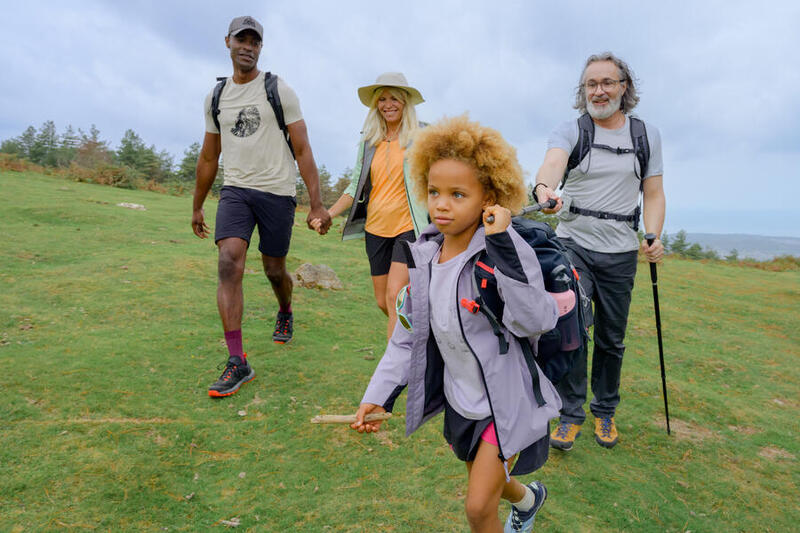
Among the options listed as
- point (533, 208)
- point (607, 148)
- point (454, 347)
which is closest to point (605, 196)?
point (607, 148)

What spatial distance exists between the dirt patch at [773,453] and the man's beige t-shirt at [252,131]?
15.0 feet

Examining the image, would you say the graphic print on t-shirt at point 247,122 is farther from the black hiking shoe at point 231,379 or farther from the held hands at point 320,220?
the black hiking shoe at point 231,379

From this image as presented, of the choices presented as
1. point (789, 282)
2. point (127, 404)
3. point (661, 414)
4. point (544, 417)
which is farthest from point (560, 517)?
point (789, 282)

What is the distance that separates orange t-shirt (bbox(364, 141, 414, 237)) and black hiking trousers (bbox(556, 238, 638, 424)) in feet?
4.47

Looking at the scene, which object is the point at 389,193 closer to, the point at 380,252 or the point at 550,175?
the point at 380,252

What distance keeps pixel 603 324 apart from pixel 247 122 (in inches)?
138

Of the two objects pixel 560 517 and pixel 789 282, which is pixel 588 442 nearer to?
pixel 560 517

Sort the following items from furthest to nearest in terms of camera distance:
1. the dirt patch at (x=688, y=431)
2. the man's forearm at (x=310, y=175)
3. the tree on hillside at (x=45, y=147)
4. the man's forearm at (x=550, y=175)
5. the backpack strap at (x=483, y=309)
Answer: the tree on hillside at (x=45, y=147) < the man's forearm at (x=310, y=175) < the dirt patch at (x=688, y=431) < the man's forearm at (x=550, y=175) < the backpack strap at (x=483, y=309)

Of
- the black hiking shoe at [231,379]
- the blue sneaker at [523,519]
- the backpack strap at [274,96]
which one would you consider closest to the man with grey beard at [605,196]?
the blue sneaker at [523,519]

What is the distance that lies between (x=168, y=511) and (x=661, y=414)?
3.98 meters

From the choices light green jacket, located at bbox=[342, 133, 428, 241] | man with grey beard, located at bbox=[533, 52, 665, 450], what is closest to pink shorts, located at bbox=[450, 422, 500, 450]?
man with grey beard, located at bbox=[533, 52, 665, 450]

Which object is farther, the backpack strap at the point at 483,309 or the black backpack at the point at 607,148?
the black backpack at the point at 607,148

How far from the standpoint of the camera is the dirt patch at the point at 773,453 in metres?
3.99

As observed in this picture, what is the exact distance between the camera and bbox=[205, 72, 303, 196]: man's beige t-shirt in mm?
4620
